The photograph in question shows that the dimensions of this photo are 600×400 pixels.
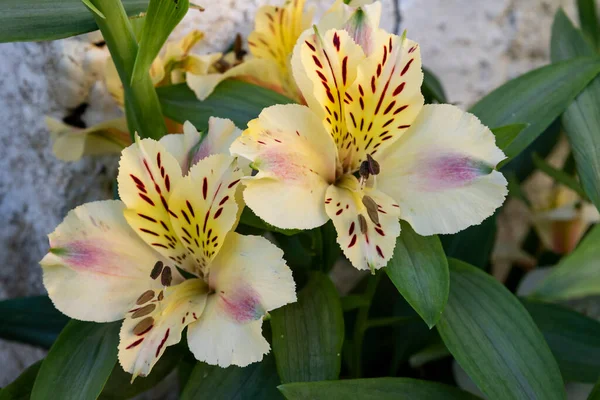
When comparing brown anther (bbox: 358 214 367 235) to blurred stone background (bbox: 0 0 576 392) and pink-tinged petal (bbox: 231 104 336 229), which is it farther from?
blurred stone background (bbox: 0 0 576 392)

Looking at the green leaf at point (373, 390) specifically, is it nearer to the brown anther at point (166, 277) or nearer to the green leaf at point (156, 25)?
the brown anther at point (166, 277)

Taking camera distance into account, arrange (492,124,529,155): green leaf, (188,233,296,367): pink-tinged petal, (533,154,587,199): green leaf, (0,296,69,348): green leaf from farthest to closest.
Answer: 1. (533,154,587,199): green leaf
2. (0,296,69,348): green leaf
3. (492,124,529,155): green leaf
4. (188,233,296,367): pink-tinged petal

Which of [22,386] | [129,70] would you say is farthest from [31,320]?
[129,70]

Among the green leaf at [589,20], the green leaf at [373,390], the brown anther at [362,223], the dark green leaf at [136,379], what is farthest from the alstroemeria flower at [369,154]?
the green leaf at [589,20]

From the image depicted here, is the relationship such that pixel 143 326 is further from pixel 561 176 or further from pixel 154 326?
pixel 561 176

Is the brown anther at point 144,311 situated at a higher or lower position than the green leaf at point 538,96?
lower

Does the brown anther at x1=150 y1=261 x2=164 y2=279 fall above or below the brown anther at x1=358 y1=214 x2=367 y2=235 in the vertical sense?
below

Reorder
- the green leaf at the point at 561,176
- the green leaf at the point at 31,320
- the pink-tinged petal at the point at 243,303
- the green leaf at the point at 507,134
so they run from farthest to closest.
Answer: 1. the green leaf at the point at 561,176
2. the green leaf at the point at 31,320
3. the green leaf at the point at 507,134
4. the pink-tinged petal at the point at 243,303

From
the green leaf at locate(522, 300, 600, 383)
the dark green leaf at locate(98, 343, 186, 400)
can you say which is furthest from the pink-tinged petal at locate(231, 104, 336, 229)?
the green leaf at locate(522, 300, 600, 383)

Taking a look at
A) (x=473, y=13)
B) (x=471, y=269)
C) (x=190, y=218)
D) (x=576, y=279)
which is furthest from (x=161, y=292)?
(x=473, y=13)
